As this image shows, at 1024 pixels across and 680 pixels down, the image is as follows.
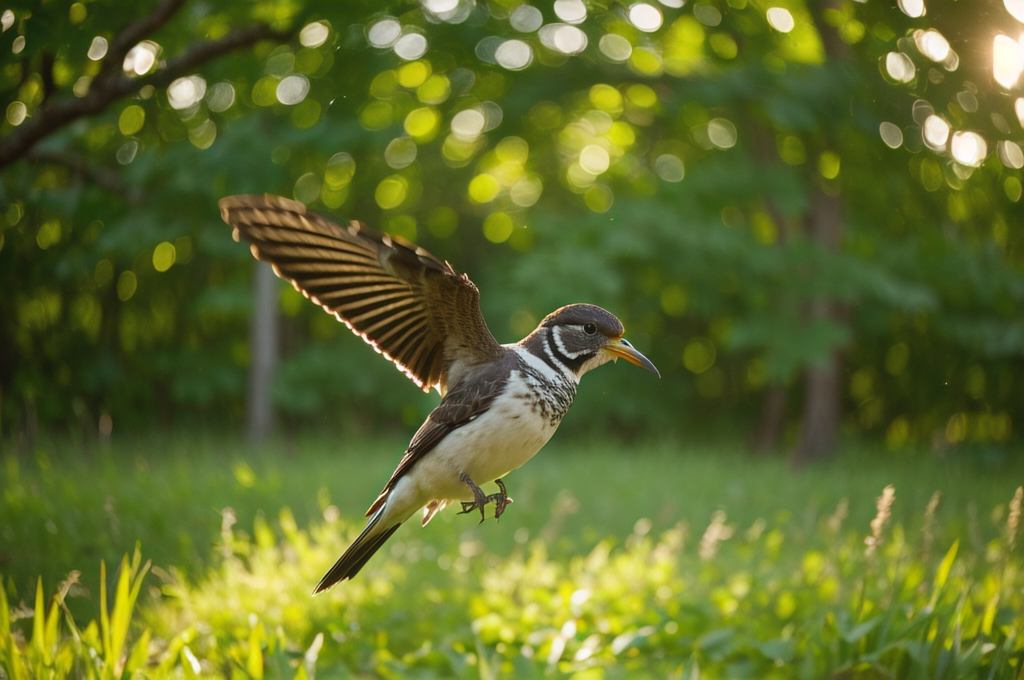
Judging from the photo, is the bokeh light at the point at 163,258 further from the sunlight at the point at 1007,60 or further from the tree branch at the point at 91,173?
the sunlight at the point at 1007,60

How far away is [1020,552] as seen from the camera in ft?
15.0

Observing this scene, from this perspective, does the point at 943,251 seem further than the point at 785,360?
Yes

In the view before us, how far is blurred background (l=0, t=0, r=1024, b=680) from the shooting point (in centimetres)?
421

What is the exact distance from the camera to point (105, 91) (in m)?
4.41

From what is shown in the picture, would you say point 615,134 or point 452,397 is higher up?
point 615,134

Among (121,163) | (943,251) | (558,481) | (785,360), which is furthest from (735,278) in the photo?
(121,163)

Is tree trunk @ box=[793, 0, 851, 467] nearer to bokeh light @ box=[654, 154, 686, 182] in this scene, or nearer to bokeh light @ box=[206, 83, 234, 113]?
bokeh light @ box=[654, 154, 686, 182]

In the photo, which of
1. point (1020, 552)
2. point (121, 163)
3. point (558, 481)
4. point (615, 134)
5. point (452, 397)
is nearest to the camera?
point (452, 397)

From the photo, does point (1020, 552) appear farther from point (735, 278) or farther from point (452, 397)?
point (735, 278)

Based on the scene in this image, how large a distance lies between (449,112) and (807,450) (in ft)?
19.1

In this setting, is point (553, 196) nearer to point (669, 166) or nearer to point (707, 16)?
point (669, 166)

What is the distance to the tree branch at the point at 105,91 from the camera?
417 centimetres

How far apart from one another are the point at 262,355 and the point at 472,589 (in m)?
5.56

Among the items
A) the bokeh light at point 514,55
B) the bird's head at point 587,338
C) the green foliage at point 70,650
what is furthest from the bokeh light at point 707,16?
the green foliage at point 70,650
